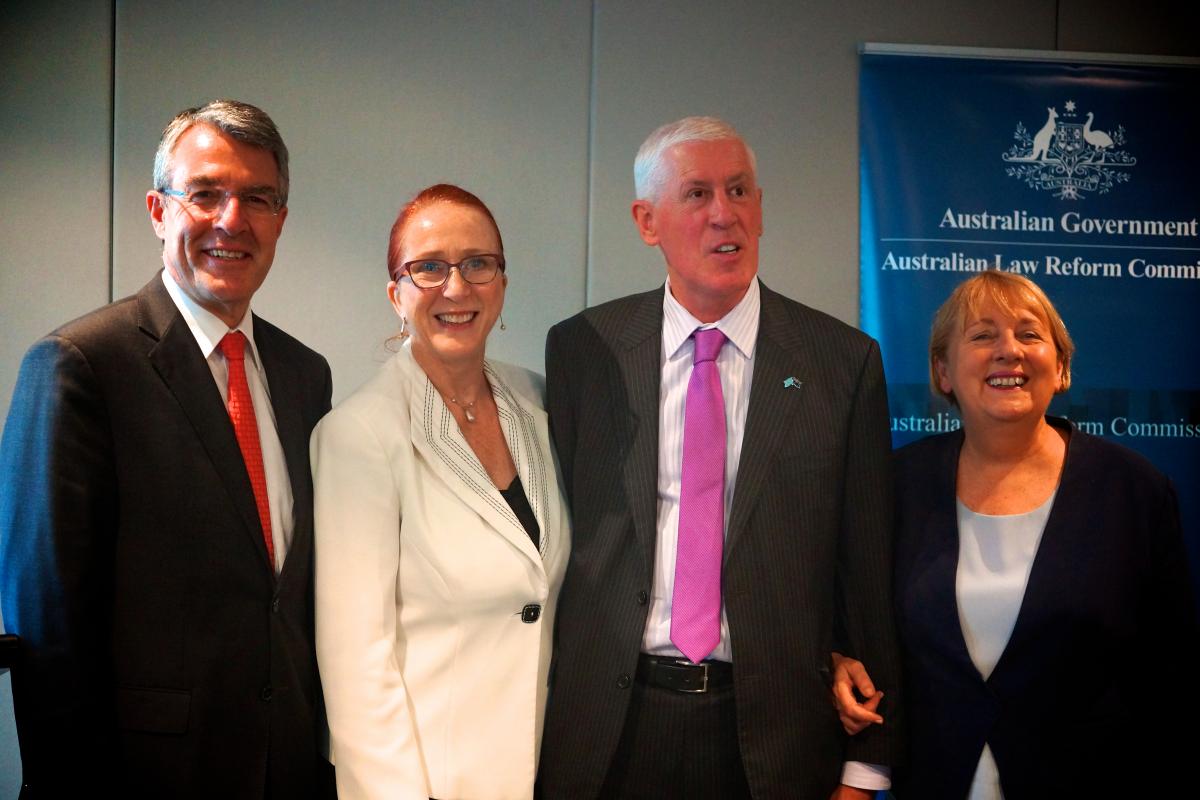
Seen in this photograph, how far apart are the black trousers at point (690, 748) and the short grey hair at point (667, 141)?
1.20 meters

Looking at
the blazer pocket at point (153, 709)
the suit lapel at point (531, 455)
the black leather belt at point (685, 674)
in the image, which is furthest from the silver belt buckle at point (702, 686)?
the blazer pocket at point (153, 709)

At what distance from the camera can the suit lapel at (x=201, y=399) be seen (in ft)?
6.50

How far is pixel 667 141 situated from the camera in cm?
246

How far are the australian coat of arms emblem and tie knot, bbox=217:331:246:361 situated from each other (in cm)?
282

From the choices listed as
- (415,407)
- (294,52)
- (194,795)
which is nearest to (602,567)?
(415,407)

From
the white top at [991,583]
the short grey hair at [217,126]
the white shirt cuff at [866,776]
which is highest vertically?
the short grey hair at [217,126]

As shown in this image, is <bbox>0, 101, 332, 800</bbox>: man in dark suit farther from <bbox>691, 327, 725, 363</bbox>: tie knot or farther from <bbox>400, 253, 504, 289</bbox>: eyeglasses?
<bbox>691, 327, 725, 363</bbox>: tie knot

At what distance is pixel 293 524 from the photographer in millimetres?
2141

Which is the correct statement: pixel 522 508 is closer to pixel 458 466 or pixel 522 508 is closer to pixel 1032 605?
pixel 458 466

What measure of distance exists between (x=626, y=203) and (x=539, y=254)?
366 mm

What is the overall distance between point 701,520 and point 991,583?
732 millimetres

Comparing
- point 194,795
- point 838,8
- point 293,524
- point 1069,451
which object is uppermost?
point 838,8

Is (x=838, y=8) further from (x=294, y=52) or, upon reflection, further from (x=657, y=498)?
(x=657, y=498)

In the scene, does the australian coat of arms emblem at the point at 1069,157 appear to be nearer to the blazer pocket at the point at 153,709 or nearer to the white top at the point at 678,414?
the white top at the point at 678,414
